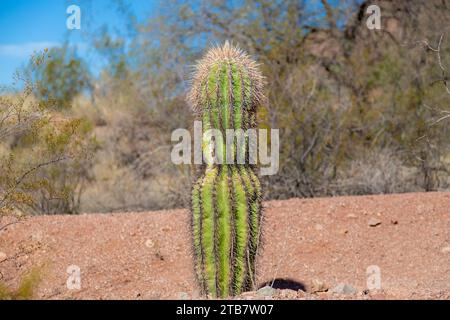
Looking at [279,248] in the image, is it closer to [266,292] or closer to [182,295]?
[182,295]

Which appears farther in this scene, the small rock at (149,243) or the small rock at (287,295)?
the small rock at (149,243)

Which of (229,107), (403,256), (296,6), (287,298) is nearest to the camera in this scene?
(287,298)

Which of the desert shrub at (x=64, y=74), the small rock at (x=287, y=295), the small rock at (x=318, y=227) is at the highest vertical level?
the desert shrub at (x=64, y=74)

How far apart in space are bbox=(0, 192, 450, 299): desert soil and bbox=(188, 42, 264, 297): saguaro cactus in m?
0.67

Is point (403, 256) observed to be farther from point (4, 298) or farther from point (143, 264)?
point (4, 298)

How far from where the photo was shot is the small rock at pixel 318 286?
6.21 meters

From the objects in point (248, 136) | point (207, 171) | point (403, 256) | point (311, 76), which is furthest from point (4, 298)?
point (311, 76)

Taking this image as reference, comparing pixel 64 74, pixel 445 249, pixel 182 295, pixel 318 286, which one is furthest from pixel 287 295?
pixel 64 74

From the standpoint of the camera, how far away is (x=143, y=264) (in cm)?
699

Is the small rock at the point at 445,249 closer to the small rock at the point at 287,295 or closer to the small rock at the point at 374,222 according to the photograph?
the small rock at the point at 374,222

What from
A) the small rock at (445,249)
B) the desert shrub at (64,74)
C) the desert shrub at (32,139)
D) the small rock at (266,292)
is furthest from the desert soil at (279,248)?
the desert shrub at (64,74)

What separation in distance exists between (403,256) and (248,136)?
293cm

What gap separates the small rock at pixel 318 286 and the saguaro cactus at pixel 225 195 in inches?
46.5

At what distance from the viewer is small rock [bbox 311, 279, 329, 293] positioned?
621cm
